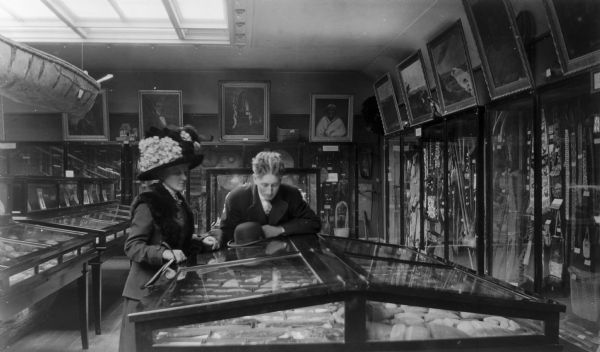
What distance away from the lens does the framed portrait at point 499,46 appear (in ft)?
9.59

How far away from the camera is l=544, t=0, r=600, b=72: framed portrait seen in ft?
7.43

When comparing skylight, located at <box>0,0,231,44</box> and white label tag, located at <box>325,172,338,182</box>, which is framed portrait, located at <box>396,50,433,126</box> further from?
skylight, located at <box>0,0,231,44</box>

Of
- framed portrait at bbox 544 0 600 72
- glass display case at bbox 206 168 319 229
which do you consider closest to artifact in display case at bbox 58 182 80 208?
glass display case at bbox 206 168 319 229

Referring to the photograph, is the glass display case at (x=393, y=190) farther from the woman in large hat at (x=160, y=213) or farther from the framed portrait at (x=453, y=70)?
the woman in large hat at (x=160, y=213)

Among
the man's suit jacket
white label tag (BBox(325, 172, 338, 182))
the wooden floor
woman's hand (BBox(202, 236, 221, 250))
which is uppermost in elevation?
white label tag (BBox(325, 172, 338, 182))

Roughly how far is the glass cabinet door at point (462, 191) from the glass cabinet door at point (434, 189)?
0.34 ft

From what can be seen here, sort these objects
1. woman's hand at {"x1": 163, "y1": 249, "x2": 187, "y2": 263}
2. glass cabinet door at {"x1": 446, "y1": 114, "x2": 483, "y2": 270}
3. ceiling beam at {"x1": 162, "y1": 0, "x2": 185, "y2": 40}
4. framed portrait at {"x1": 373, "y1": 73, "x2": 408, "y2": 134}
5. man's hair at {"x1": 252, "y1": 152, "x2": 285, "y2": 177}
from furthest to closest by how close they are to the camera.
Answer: framed portrait at {"x1": 373, "y1": 73, "x2": 408, "y2": 134}
glass cabinet door at {"x1": 446, "y1": 114, "x2": 483, "y2": 270}
ceiling beam at {"x1": 162, "y1": 0, "x2": 185, "y2": 40}
man's hair at {"x1": 252, "y1": 152, "x2": 285, "y2": 177}
woman's hand at {"x1": 163, "y1": 249, "x2": 187, "y2": 263}

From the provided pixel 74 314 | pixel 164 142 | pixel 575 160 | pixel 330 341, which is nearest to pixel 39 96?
pixel 164 142

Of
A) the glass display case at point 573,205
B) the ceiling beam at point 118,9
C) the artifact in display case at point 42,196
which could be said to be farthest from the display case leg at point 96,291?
the glass display case at point 573,205

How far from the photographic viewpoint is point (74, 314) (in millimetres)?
3965

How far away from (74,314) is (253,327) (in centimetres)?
331

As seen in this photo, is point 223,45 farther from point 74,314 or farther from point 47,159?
point 74,314

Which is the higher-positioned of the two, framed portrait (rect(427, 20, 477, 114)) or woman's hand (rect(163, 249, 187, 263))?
framed portrait (rect(427, 20, 477, 114))

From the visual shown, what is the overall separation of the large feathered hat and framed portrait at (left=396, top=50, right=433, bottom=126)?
309 centimetres
